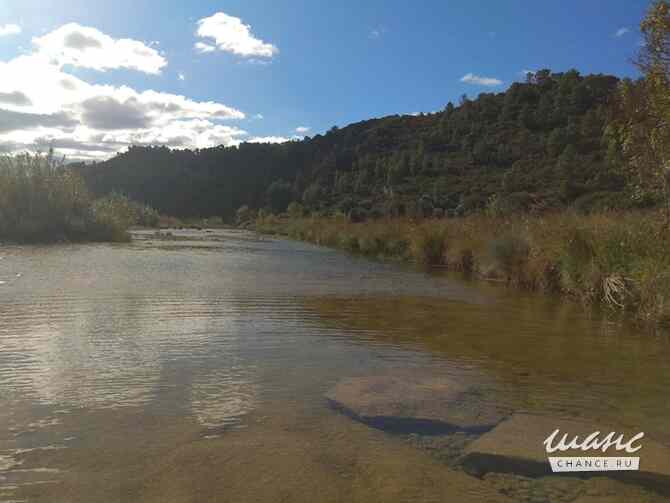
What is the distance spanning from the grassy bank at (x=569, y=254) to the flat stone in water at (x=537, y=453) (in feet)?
14.0

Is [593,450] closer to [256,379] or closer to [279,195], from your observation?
[256,379]

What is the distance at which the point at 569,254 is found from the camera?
1000 centimetres

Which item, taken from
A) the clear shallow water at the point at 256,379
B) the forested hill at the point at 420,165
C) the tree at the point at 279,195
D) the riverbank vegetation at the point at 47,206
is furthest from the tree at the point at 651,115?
the tree at the point at 279,195

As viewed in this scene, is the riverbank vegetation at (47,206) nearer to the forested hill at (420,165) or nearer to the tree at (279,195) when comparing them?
the forested hill at (420,165)

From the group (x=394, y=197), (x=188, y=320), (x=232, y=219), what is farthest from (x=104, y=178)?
(x=188, y=320)

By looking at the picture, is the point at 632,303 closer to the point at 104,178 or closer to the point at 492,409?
the point at 492,409

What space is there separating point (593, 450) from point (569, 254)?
722 centimetres

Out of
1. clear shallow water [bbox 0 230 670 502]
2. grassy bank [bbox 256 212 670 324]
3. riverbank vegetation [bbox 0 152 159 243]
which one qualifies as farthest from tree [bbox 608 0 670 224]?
riverbank vegetation [bbox 0 152 159 243]

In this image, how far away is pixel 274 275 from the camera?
41.9ft

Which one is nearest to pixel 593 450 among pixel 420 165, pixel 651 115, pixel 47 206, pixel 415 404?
pixel 415 404

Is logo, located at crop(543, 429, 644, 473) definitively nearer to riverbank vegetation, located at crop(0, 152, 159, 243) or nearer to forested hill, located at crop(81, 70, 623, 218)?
forested hill, located at crop(81, 70, 623, 218)

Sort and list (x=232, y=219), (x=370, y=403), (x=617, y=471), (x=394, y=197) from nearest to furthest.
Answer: (x=617, y=471), (x=370, y=403), (x=394, y=197), (x=232, y=219)

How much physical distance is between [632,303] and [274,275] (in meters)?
7.19

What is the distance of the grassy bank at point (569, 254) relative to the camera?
7809 millimetres
